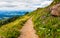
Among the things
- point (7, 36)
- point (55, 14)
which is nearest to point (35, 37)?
point (7, 36)

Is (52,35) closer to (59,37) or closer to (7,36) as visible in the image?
(59,37)

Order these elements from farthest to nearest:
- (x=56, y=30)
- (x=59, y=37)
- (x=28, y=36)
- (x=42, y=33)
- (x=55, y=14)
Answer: (x=55, y=14), (x=28, y=36), (x=42, y=33), (x=56, y=30), (x=59, y=37)

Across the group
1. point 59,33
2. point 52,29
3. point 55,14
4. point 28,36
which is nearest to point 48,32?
point 52,29

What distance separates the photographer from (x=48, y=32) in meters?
27.6

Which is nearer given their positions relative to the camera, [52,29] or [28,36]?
[52,29]

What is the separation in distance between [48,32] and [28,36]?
4.15 m

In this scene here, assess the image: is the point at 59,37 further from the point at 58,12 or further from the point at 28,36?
the point at 58,12

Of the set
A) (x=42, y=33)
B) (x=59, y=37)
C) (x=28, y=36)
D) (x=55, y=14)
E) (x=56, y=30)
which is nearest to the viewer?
(x=59, y=37)

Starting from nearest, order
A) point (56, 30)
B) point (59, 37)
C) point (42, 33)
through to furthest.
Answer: point (59, 37), point (56, 30), point (42, 33)

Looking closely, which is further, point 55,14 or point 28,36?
point 55,14

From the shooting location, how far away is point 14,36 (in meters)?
28.7

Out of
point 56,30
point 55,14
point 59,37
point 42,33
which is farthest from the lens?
point 55,14

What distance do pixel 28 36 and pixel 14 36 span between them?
2852 millimetres

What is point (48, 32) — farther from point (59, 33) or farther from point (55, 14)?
Result: point (55, 14)
